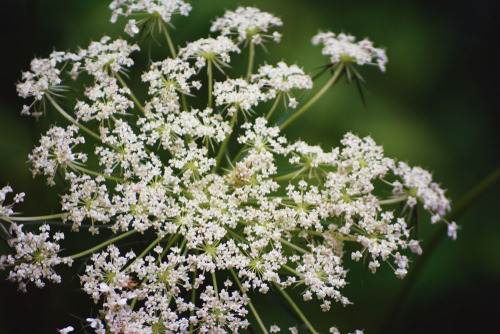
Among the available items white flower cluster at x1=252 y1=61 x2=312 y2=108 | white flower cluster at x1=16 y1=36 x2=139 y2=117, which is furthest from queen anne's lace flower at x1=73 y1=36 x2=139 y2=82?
white flower cluster at x1=252 y1=61 x2=312 y2=108

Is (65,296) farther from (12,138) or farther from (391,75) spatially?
(391,75)

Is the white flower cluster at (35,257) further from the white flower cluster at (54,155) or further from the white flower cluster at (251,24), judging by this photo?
the white flower cluster at (251,24)

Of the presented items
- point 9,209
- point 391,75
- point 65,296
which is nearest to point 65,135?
point 9,209

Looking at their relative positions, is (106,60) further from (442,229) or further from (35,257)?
(442,229)

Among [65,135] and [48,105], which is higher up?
[48,105]

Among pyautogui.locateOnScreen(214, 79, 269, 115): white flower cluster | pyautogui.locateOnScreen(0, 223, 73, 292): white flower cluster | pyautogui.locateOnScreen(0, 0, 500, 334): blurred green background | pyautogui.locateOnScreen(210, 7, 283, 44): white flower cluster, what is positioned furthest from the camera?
pyautogui.locateOnScreen(0, 0, 500, 334): blurred green background

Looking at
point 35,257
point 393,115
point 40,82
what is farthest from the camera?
point 393,115

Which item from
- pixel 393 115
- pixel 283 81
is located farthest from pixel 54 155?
pixel 393 115

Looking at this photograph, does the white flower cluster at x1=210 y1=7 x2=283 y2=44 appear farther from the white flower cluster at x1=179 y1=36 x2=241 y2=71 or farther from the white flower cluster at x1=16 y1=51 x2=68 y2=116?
the white flower cluster at x1=16 y1=51 x2=68 y2=116
